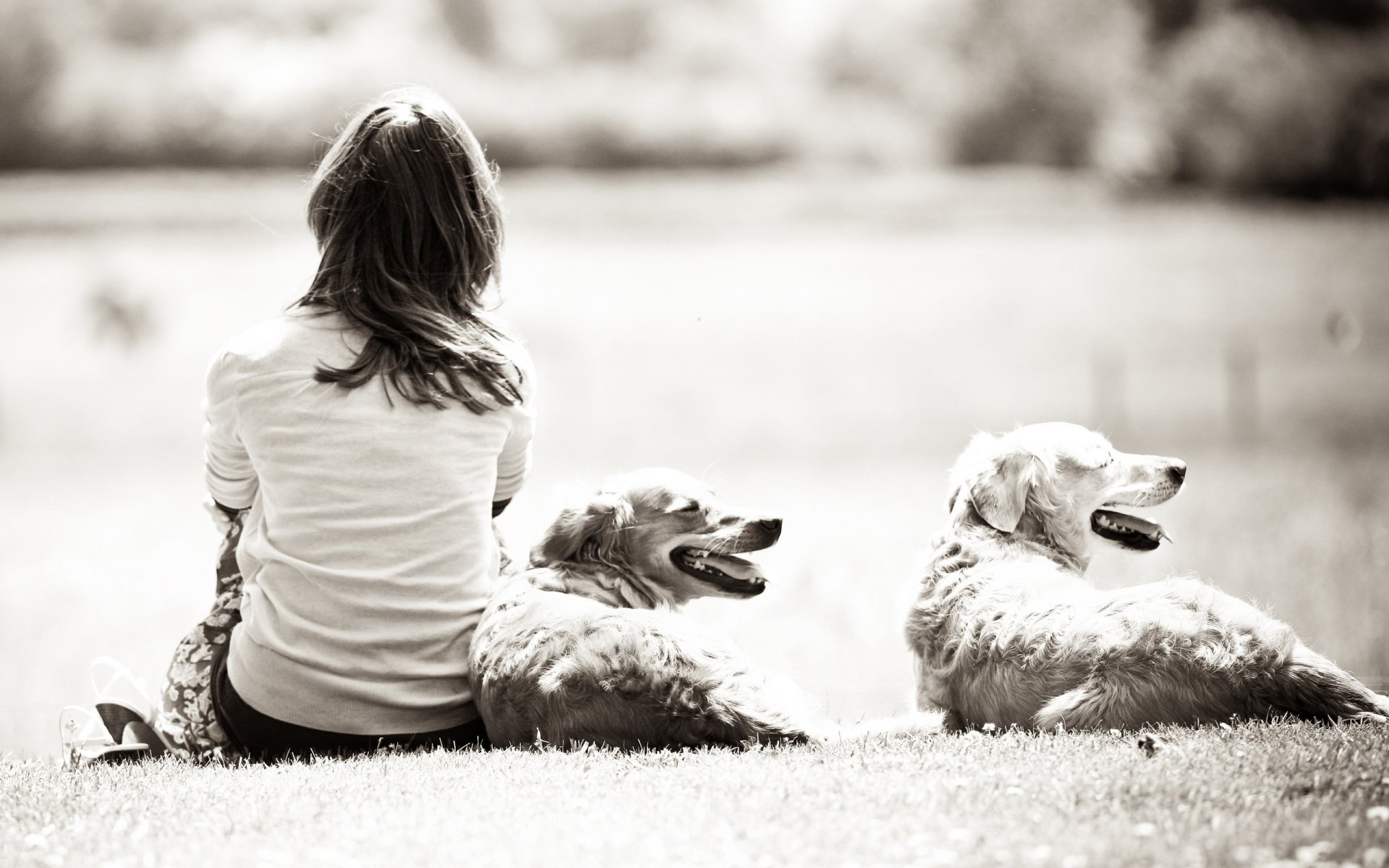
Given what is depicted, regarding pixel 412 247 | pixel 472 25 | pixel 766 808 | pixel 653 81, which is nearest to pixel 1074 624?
pixel 766 808

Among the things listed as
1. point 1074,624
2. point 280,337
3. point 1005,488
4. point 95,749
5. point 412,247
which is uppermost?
point 412,247

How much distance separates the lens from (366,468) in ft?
11.8

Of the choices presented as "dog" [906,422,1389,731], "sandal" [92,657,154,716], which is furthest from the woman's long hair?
"dog" [906,422,1389,731]

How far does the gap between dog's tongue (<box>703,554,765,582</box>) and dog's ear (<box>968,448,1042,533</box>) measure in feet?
2.54

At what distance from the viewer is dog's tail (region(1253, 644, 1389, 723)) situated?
3541 millimetres

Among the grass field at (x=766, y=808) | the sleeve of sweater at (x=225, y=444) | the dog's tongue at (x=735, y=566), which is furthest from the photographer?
the dog's tongue at (x=735, y=566)

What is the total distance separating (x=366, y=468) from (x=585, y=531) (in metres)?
0.87

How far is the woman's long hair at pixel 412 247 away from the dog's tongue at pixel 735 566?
3.21 feet

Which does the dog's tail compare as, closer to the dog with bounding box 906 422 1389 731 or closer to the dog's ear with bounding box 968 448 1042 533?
the dog with bounding box 906 422 1389 731

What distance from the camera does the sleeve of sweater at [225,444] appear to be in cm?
361

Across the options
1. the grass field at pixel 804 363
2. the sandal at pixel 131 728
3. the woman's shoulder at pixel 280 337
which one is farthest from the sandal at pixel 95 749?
the grass field at pixel 804 363

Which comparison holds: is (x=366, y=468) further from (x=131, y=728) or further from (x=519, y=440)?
(x=131, y=728)

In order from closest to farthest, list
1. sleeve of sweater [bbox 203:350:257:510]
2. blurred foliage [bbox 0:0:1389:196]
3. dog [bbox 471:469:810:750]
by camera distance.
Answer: dog [bbox 471:469:810:750] < sleeve of sweater [bbox 203:350:257:510] < blurred foliage [bbox 0:0:1389:196]

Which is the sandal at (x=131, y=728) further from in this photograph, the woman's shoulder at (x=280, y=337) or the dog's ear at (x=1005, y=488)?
the dog's ear at (x=1005, y=488)
